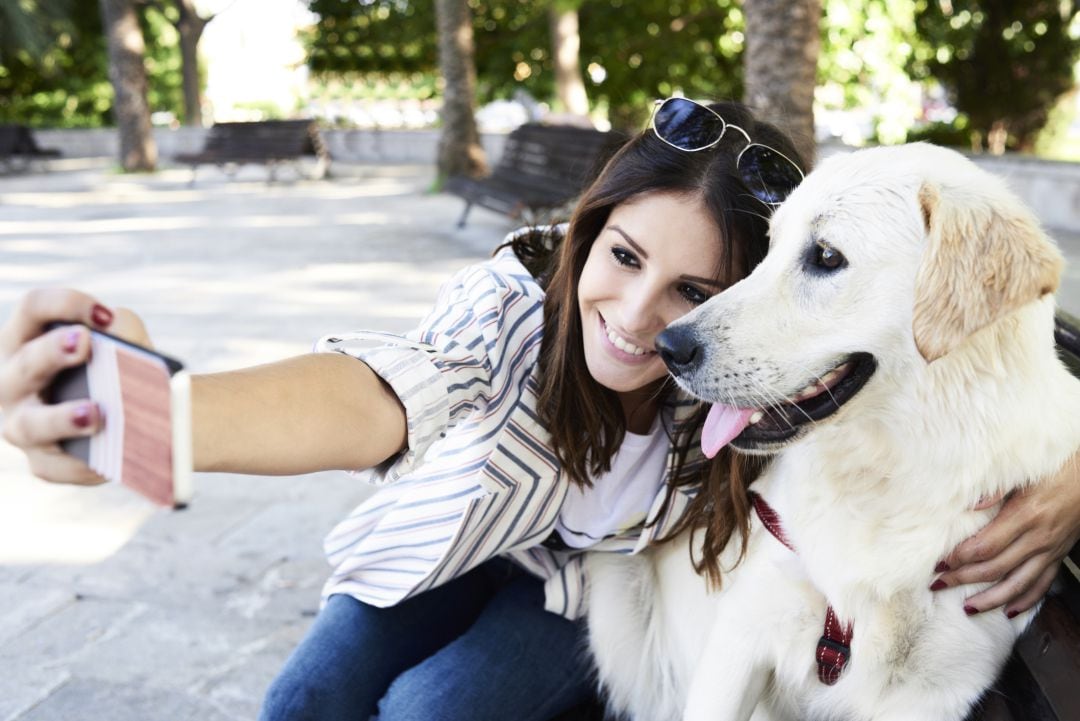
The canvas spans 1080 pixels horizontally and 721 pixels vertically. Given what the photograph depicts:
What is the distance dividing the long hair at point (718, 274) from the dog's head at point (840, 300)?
220 millimetres

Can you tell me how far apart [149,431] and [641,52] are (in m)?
17.1

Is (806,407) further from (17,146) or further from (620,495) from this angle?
(17,146)

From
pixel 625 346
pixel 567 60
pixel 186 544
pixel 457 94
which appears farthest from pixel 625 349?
pixel 567 60

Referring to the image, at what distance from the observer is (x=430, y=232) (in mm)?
10008

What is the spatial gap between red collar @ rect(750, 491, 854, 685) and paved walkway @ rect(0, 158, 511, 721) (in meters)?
1.56

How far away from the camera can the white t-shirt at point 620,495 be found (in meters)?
2.24

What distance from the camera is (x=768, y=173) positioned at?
6.59ft

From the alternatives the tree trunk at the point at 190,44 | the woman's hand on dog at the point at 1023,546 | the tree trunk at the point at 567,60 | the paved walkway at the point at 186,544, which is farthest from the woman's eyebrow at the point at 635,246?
the tree trunk at the point at 190,44

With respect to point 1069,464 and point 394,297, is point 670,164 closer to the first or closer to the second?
point 1069,464

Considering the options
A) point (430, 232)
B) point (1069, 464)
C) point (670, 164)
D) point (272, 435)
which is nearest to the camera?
point (272, 435)

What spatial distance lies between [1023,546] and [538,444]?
972 millimetres

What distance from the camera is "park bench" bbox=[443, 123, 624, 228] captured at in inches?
306

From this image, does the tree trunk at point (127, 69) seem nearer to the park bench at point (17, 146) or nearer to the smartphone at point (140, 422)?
the park bench at point (17, 146)

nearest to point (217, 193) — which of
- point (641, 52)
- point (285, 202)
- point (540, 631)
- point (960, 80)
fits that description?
point (285, 202)
